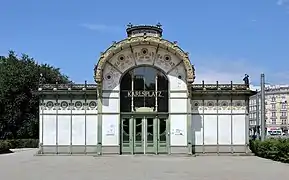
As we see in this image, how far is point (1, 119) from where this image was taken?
169 ft

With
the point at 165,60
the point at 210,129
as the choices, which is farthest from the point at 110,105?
the point at 210,129

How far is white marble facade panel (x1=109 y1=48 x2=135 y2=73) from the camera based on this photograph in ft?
109

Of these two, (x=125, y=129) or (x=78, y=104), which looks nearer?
(x=125, y=129)

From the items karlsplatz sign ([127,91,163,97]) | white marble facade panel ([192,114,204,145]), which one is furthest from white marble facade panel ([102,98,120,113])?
white marble facade panel ([192,114,204,145])

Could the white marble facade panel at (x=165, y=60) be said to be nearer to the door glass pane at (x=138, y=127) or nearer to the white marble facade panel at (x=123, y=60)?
the white marble facade panel at (x=123, y=60)

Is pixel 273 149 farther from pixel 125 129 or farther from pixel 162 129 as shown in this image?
pixel 125 129

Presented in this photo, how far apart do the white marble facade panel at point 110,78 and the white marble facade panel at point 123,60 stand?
0.35 m

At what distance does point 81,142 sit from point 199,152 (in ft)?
27.1

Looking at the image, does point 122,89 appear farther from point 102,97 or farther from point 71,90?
point 71,90

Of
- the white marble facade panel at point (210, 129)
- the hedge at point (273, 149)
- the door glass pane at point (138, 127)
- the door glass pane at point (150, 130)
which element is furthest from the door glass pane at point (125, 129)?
the hedge at point (273, 149)

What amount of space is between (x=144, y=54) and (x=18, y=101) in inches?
893

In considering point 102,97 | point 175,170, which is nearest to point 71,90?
point 102,97

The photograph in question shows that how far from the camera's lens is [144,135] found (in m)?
32.8

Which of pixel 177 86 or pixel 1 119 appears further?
pixel 1 119
